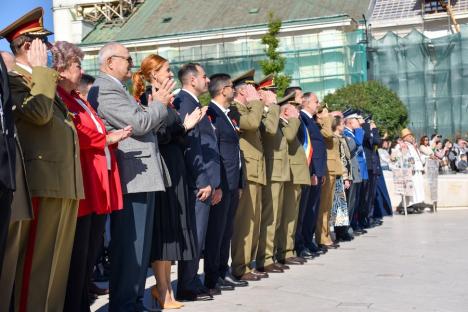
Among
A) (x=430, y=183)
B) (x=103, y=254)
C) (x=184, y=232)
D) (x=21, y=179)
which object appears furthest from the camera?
(x=430, y=183)

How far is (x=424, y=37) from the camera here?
5569 centimetres

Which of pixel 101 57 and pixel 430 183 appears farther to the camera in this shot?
pixel 430 183

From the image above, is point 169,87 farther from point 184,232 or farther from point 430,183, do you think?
point 430,183

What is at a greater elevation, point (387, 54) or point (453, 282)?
point (387, 54)

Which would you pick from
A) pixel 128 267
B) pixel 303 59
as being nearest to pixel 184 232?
pixel 128 267

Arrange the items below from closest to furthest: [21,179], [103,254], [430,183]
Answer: [21,179], [103,254], [430,183]

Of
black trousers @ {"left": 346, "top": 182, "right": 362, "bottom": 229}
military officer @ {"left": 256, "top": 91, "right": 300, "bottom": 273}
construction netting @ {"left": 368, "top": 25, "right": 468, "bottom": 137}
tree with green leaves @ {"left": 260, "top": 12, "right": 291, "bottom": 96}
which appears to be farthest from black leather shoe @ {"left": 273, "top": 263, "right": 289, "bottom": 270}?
construction netting @ {"left": 368, "top": 25, "right": 468, "bottom": 137}

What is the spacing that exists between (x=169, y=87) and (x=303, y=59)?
49.2 metres

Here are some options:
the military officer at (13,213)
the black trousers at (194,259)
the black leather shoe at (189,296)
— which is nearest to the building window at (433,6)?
the black trousers at (194,259)

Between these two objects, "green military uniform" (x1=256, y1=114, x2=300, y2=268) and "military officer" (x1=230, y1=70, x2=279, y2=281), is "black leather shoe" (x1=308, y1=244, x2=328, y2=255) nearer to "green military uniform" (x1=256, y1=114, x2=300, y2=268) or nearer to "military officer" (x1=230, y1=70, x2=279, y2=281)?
"green military uniform" (x1=256, y1=114, x2=300, y2=268)

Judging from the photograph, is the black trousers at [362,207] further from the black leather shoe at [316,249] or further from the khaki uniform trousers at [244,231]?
the khaki uniform trousers at [244,231]

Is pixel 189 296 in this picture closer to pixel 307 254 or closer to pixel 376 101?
pixel 307 254

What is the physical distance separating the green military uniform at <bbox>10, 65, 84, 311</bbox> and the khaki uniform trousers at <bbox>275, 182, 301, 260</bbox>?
202 inches

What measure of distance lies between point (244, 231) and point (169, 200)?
7.13 feet
